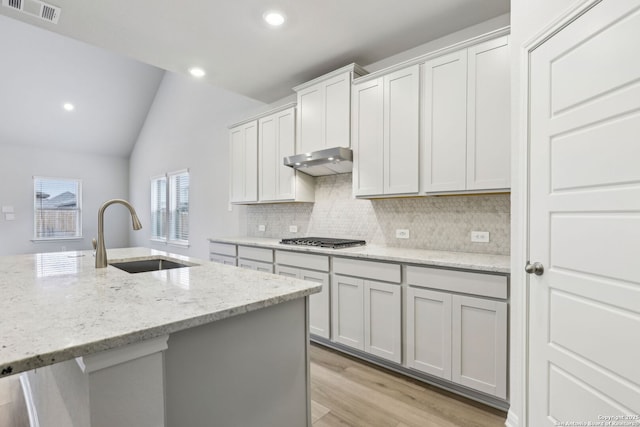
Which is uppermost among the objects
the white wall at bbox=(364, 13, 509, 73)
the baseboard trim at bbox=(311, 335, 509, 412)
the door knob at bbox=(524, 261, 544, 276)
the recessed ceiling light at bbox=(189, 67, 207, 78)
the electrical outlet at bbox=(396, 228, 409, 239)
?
the recessed ceiling light at bbox=(189, 67, 207, 78)

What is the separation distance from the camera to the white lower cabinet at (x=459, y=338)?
1.94 metres

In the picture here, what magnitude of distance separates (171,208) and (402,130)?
5.23m

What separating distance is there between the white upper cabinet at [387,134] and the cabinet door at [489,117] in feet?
1.39

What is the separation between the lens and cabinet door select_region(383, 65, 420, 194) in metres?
2.57

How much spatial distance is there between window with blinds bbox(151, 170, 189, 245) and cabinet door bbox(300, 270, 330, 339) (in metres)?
3.68

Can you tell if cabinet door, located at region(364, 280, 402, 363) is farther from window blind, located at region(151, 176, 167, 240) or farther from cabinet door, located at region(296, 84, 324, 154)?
window blind, located at region(151, 176, 167, 240)

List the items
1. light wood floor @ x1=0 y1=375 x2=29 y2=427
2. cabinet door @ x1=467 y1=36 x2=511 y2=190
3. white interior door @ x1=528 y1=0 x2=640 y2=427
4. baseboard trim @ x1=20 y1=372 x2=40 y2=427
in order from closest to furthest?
white interior door @ x1=528 y1=0 x2=640 y2=427
baseboard trim @ x1=20 y1=372 x2=40 y2=427
light wood floor @ x1=0 y1=375 x2=29 y2=427
cabinet door @ x1=467 y1=36 x2=511 y2=190

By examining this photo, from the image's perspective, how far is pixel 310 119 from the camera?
11.0 feet

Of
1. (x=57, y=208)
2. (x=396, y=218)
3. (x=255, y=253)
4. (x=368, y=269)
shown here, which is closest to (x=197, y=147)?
(x=255, y=253)

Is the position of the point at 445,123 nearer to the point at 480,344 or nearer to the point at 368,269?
the point at 368,269

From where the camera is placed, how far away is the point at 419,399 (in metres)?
2.12

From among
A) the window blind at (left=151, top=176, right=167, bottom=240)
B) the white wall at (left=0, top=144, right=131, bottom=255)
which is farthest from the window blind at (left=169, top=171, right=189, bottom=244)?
the white wall at (left=0, top=144, right=131, bottom=255)

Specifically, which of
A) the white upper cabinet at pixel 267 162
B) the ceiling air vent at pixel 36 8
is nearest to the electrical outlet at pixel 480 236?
the white upper cabinet at pixel 267 162

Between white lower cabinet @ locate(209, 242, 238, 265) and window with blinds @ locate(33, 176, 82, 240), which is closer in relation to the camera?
white lower cabinet @ locate(209, 242, 238, 265)
